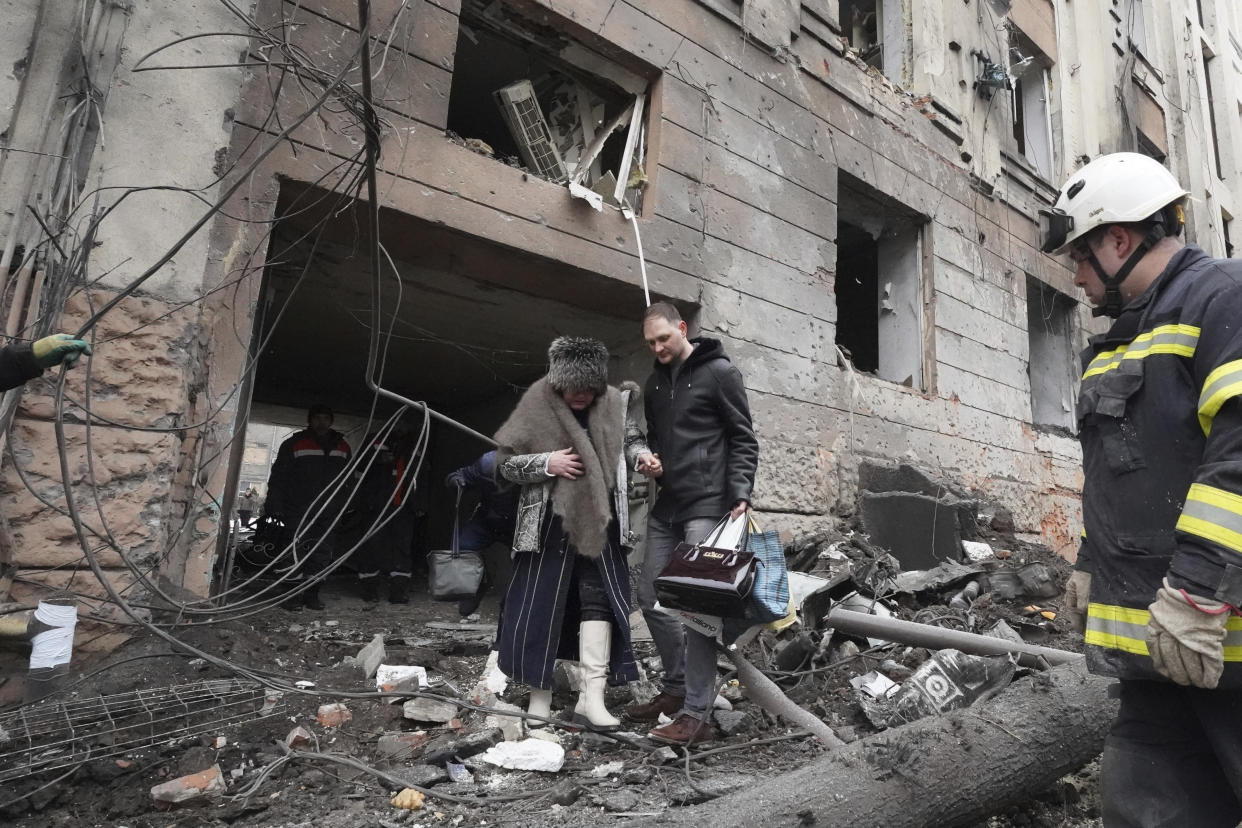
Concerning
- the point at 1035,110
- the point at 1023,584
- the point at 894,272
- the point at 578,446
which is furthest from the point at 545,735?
the point at 1035,110

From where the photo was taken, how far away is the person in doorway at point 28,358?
2.04m

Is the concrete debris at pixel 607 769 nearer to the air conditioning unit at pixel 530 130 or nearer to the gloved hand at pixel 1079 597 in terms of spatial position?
the gloved hand at pixel 1079 597

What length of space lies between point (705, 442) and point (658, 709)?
1.15m

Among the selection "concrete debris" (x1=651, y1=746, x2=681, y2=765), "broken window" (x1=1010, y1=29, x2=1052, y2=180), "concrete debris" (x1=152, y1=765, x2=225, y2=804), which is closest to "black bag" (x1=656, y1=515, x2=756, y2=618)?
"concrete debris" (x1=651, y1=746, x2=681, y2=765)

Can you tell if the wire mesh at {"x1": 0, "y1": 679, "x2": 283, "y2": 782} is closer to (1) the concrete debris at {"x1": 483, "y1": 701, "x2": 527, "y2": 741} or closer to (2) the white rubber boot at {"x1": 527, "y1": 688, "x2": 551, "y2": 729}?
(1) the concrete debris at {"x1": 483, "y1": 701, "x2": 527, "y2": 741}

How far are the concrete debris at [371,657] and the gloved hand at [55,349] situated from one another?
1972 mm

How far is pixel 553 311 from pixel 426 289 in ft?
3.08

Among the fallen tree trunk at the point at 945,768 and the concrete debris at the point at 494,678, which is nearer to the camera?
the fallen tree trunk at the point at 945,768

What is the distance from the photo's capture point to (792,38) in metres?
6.10

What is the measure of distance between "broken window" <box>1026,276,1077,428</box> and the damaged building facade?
0.04 m

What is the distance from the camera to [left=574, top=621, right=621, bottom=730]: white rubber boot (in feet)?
9.14

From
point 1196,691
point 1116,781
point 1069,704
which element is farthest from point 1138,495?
point 1069,704

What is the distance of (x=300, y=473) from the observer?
239 inches

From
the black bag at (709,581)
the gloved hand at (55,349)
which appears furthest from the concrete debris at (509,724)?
the gloved hand at (55,349)
